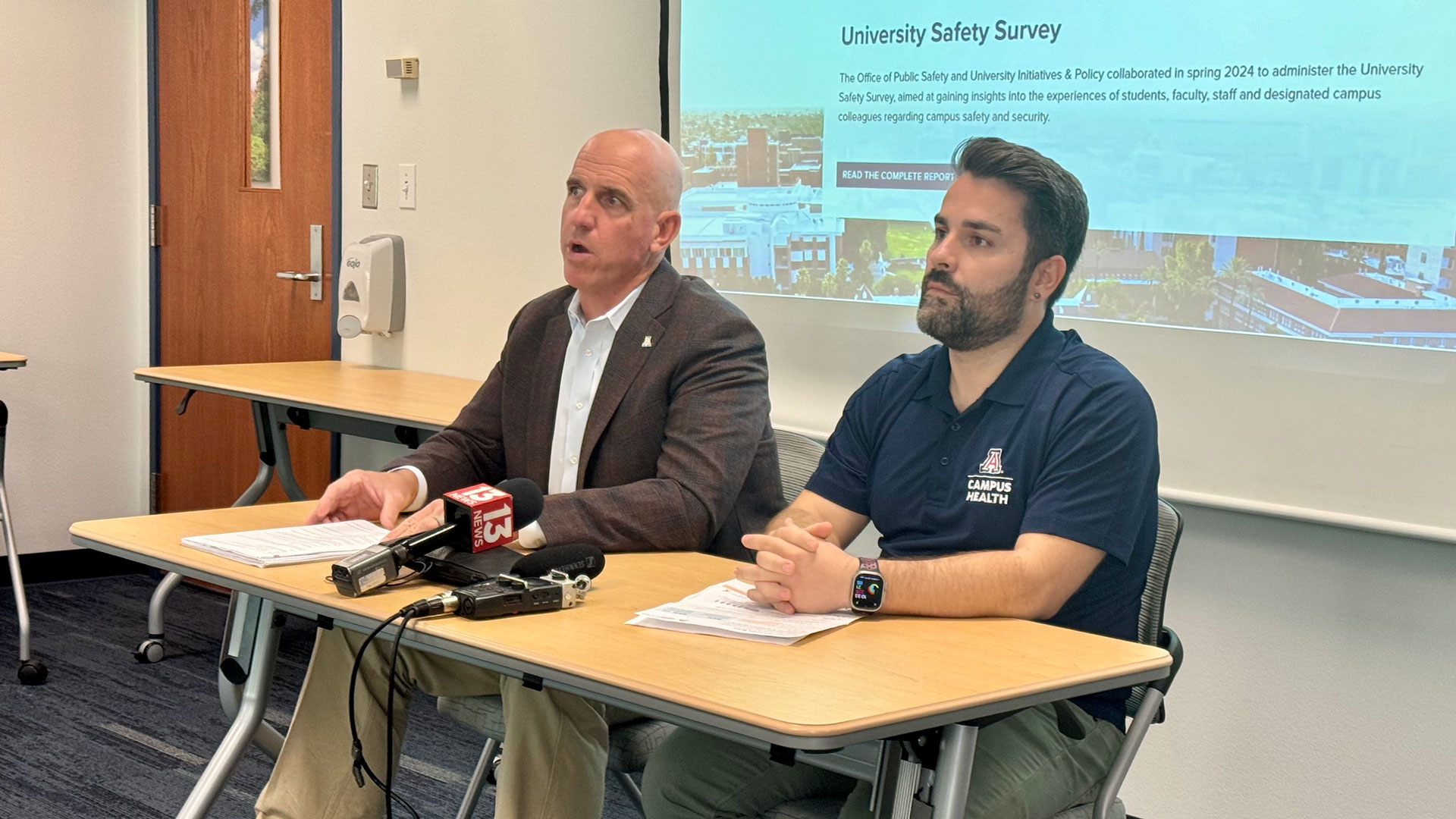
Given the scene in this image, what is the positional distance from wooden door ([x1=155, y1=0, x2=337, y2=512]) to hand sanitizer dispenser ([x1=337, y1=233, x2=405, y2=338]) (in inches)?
12.7

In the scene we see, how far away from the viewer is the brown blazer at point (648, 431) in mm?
2135

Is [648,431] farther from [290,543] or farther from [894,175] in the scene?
[894,175]

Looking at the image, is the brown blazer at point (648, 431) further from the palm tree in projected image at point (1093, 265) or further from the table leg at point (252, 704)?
the palm tree in projected image at point (1093, 265)

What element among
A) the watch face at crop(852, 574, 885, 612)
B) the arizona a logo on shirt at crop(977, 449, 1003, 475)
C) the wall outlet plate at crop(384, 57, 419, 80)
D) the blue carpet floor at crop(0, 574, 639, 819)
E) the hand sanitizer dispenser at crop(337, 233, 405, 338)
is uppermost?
the wall outlet plate at crop(384, 57, 419, 80)

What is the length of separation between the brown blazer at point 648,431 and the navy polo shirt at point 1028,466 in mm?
216

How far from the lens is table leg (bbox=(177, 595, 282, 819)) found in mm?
2006

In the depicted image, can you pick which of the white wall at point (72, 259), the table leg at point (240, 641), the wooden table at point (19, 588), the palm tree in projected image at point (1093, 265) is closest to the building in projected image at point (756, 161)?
the palm tree in projected image at point (1093, 265)

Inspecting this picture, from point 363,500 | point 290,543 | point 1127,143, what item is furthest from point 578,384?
point 1127,143

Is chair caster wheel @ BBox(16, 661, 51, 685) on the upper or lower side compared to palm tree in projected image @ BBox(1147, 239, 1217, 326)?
lower

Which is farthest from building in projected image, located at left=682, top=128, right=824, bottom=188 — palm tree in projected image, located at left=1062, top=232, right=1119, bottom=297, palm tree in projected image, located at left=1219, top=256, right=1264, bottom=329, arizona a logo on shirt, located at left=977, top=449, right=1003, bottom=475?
arizona a logo on shirt, located at left=977, top=449, right=1003, bottom=475

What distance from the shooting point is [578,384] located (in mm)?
2486

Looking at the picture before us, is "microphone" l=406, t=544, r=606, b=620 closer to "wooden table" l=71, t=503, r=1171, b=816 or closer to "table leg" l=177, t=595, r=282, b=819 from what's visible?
"wooden table" l=71, t=503, r=1171, b=816

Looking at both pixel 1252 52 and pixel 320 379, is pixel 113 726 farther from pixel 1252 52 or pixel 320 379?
pixel 1252 52

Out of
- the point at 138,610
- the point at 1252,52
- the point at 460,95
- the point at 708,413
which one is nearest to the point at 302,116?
the point at 460,95
